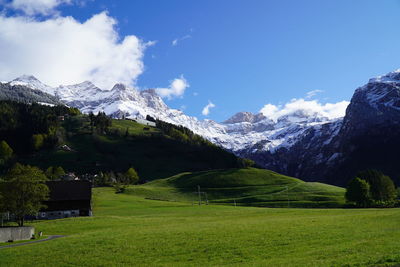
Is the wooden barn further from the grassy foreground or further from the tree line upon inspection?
the tree line

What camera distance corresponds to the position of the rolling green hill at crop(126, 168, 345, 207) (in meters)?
137

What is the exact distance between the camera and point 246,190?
161 meters

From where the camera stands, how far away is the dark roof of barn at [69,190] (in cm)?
10694

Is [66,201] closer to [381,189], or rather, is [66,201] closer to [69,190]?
[69,190]

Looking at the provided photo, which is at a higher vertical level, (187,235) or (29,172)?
(29,172)

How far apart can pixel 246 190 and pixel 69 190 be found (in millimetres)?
77962

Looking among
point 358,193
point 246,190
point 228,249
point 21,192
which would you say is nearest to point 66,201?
point 21,192

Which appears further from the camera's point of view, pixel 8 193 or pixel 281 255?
pixel 8 193

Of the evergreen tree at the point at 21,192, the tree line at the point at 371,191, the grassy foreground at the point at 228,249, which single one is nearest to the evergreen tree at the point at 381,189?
the tree line at the point at 371,191

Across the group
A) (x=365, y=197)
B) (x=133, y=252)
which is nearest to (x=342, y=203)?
(x=365, y=197)

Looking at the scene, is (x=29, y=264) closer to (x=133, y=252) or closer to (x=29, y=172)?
(x=133, y=252)

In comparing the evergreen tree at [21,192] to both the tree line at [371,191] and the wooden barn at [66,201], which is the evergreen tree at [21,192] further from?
the tree line at [371,191]

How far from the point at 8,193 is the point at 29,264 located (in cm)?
4208

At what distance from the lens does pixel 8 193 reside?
225ft
